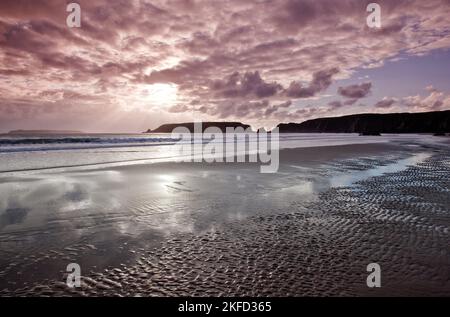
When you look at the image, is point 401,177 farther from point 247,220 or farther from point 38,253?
point 38,253

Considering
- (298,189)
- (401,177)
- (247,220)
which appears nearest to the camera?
(247,220)

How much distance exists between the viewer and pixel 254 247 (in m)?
5.70

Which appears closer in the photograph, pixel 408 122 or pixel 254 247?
pixel 254 247

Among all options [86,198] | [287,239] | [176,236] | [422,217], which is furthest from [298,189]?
[86,198]

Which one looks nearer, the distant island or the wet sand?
the wet sand

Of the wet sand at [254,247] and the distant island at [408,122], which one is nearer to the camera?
the wet sand at [254,247]

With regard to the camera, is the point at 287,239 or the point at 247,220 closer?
the point at 287,239

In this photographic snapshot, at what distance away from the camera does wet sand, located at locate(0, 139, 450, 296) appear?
4.25m

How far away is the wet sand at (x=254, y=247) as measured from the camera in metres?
4.25
